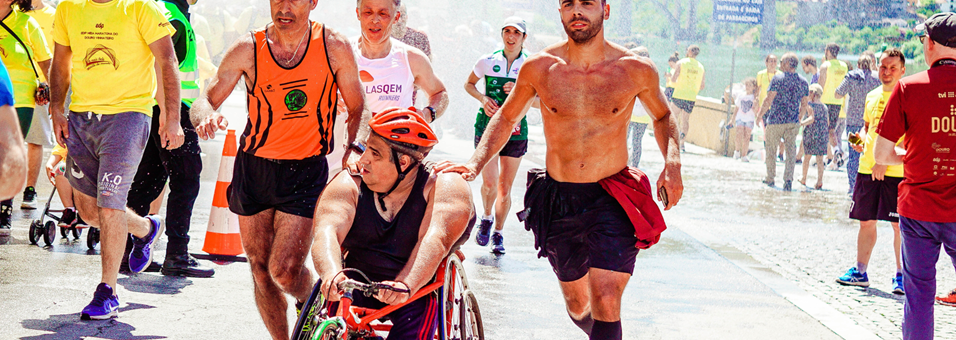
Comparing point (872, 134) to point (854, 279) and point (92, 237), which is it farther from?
point (92, 237)

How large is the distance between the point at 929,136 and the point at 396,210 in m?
2.69

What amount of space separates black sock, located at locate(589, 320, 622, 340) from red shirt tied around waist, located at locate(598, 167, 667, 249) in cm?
37

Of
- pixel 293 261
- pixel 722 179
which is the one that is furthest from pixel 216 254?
pixel 722 179

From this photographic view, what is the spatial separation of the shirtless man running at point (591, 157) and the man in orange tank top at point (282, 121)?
77 centimetres

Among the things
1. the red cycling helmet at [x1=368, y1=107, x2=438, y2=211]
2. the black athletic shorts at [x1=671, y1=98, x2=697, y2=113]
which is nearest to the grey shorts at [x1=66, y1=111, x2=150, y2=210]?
the red cycling helmet at [x1=368, y1=107, x2=438, y2=211]

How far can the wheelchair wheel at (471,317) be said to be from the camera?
391 centimetres

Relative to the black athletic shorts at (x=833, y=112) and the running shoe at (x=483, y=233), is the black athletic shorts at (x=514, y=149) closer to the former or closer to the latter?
the running shoe at (x=483, y=233)

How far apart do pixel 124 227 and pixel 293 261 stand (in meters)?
1.41

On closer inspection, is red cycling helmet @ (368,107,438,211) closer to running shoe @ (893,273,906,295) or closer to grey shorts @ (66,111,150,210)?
grey shorts @ (66,111,150,210)

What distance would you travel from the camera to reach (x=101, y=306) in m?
5.18

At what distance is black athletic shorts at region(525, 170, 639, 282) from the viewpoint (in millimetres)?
4465

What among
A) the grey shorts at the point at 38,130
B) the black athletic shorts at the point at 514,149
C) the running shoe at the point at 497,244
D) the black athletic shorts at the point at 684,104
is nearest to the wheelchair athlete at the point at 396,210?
the running shoe at the point at 497,244

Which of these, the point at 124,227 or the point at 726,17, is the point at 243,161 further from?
the point at 726,17

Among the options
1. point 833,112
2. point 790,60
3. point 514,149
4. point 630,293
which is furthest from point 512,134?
point 833,112
